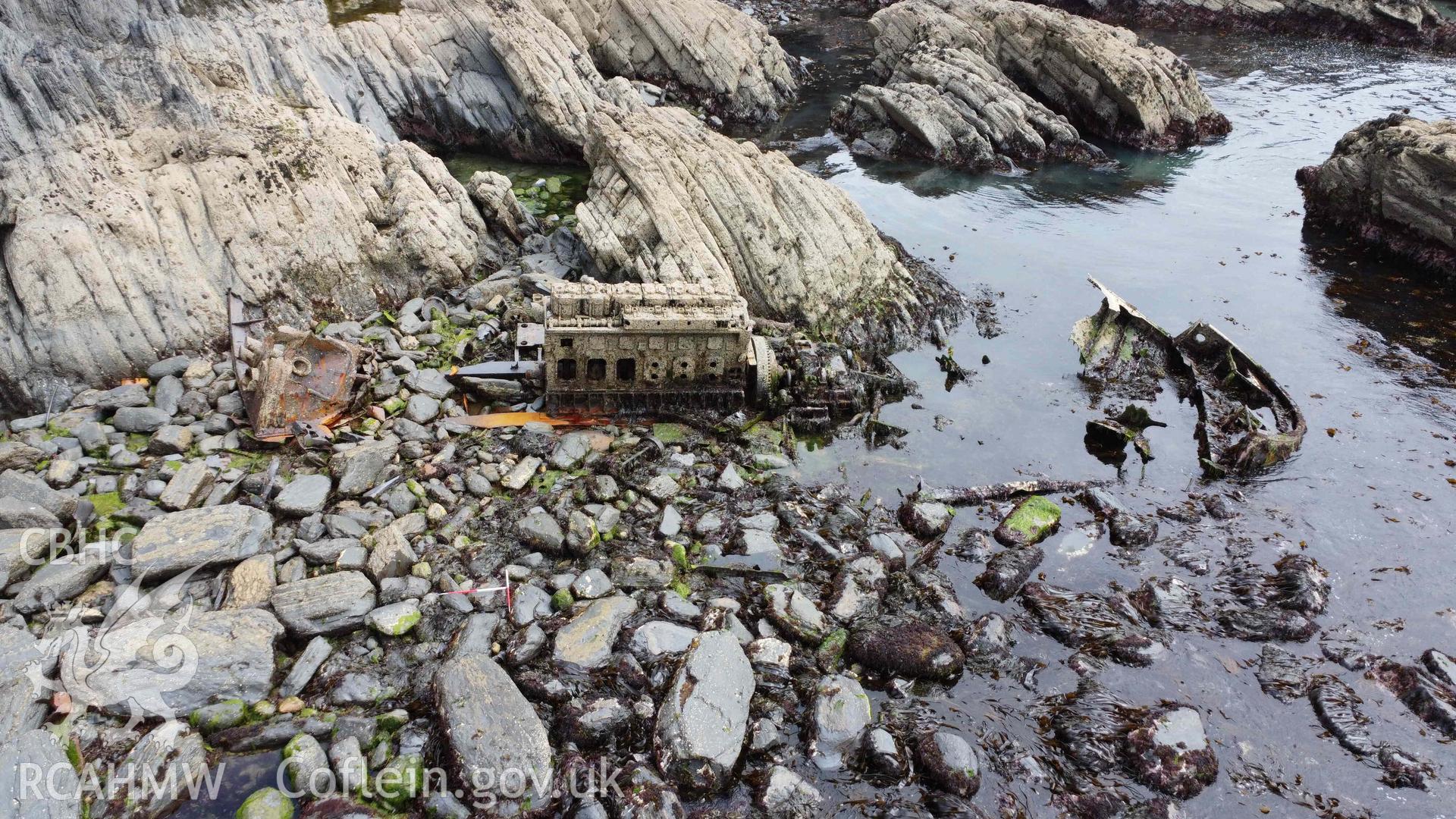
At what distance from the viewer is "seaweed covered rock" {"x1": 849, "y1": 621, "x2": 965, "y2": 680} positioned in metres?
10.8

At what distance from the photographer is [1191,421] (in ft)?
58.1

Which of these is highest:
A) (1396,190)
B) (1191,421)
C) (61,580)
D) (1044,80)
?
(1044,80)

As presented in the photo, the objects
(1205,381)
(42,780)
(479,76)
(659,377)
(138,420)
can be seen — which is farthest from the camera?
(479,76)

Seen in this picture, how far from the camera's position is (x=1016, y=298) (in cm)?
2283

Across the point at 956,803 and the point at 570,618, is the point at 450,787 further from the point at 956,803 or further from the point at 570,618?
the point at 956,803

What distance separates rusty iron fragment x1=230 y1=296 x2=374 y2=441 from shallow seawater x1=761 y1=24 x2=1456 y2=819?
8988 millimetres

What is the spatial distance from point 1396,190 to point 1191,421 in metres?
17.6

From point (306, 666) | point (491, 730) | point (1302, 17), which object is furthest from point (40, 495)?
point (1302, 17)

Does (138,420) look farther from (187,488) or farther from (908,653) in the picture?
(908,653)

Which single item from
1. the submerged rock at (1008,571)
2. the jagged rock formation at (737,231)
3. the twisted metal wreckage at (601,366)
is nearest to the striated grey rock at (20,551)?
the twisted metal wreckage at (601,366)

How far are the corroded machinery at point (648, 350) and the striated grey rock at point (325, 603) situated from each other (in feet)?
18.2

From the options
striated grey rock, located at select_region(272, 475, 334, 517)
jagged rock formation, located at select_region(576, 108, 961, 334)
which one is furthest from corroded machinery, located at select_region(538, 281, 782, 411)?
striated grey rock, located at select_region(272, 475, 334, 517)

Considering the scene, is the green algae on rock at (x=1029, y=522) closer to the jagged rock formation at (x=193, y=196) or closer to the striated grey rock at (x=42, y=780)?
the jagged rock formation at (x=193, y=196)

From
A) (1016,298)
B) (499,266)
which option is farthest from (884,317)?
(499,266)
